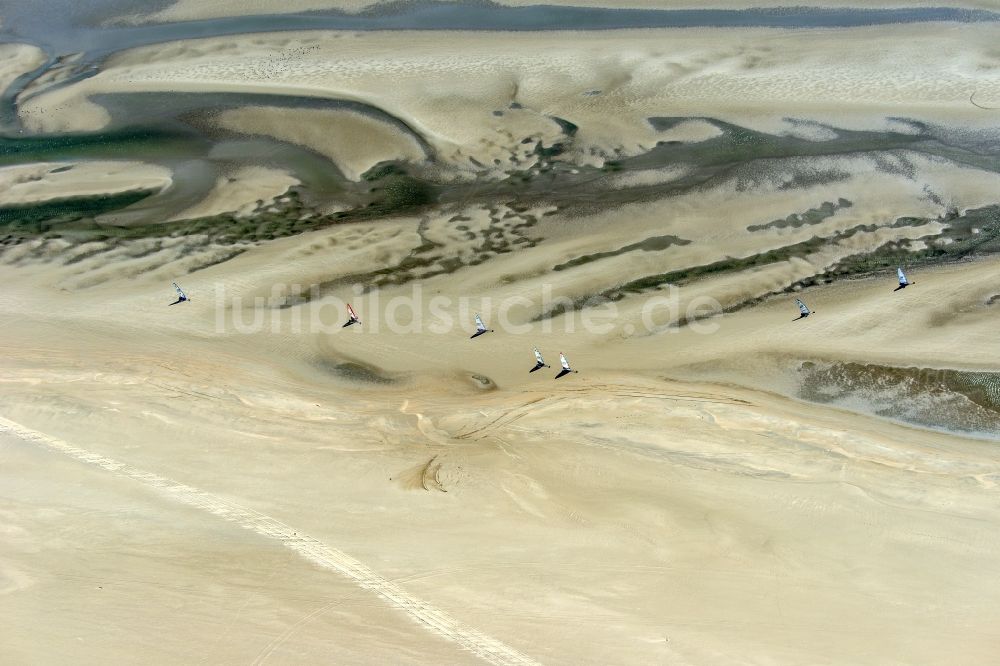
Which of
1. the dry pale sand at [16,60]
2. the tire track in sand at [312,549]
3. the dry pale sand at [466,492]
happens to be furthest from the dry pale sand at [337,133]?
the tire track in sand at [312,549]

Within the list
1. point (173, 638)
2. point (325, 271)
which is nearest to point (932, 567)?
point (173, 638)

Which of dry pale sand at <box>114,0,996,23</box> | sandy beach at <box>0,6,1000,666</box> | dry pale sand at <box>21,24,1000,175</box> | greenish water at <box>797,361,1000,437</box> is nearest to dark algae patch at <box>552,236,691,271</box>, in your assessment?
sandy beach at <box>0,6,1000,666</box>

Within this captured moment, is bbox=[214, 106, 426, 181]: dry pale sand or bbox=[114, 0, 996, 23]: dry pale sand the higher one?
bbox=[114, 0, 996, 23]: dry pale sand

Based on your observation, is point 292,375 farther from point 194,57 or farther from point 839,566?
point 194,57

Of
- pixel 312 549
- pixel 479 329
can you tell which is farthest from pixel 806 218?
pixel 312 549

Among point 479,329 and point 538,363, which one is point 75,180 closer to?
point 479,329

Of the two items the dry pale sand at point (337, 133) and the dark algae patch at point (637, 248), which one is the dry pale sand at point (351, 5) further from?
the dark algae patch at point (637, 248)

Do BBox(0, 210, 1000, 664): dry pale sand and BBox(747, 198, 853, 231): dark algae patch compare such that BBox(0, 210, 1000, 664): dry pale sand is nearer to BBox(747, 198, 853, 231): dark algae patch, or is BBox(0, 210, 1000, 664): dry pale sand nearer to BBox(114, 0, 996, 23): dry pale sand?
BBox(747, 198, 853, 231): dark algae patch
